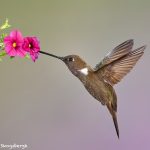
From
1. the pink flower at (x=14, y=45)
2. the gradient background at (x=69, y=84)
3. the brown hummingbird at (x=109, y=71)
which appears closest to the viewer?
the pink flower at (x=14, y=45)

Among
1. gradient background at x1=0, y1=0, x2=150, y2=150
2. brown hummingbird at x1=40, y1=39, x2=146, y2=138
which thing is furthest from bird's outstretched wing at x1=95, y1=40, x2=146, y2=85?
gradient background at x1=0, y1=0, x2=150, y2=150

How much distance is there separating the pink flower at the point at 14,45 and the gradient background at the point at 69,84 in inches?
57.6

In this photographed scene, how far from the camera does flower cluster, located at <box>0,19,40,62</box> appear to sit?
1.00 m

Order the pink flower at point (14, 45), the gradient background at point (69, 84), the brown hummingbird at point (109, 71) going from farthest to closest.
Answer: the gradient background at point (69, 84) < the brown hummingbird at point (109, 71) < the pink flower at point (14, 45)

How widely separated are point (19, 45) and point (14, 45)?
3cm

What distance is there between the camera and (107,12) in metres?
2.86

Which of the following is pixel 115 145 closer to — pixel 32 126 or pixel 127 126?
pixel 127 126

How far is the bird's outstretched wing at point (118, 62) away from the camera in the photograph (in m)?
1.31

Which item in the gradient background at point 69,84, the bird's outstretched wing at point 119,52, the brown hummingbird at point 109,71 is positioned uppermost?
the gradient background at point 69,84

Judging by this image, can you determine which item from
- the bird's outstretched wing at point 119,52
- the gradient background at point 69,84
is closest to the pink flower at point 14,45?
the bird's outstretched wing at point 119,52

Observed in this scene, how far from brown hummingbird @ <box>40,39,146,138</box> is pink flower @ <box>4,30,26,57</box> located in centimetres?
22

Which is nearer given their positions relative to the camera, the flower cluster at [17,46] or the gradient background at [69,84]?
the flower cluster at [17,46]

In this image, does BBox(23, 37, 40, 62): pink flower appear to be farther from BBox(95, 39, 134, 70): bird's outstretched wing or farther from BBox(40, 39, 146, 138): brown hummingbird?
BBox(95, 39, 134, 70): bird's outstretched wing

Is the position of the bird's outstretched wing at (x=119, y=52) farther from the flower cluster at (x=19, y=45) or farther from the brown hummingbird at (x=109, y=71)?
the flower cluster at (x=19, y=45)
